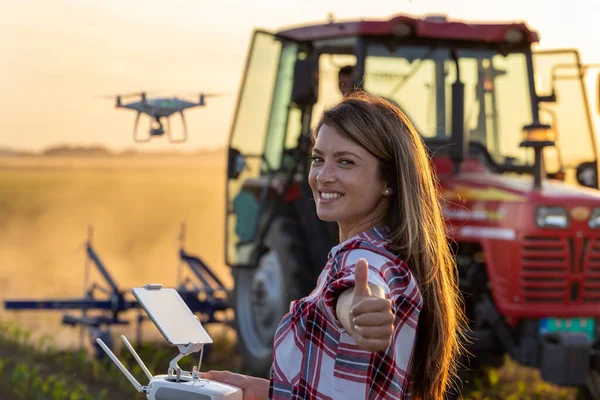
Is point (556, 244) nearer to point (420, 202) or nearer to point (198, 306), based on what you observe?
point (198, 306)

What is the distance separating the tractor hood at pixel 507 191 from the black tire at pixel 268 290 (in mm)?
1144

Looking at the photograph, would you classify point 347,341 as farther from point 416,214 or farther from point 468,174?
point 468,174

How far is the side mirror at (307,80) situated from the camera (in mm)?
6449

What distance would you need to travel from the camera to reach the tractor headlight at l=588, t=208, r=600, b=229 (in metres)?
6.77

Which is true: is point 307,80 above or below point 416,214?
above

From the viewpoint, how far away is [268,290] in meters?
7.84

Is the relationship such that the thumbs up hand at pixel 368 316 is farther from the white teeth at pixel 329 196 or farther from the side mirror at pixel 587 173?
the side mirror at pixel 587 173

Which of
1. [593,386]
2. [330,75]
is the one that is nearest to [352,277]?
[330,75]

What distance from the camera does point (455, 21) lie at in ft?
23.7

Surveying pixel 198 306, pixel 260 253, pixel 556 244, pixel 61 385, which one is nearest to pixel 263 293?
pixel 260 253

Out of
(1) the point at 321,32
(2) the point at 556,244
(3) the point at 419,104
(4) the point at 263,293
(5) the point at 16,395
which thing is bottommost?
Result: (5) the point at 16,395

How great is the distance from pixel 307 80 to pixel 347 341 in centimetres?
445

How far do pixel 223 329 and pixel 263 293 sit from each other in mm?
1275

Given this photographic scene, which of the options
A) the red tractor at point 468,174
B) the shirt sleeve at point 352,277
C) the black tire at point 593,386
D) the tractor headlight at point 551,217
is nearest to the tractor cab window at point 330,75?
the red tractor at point 468,174
